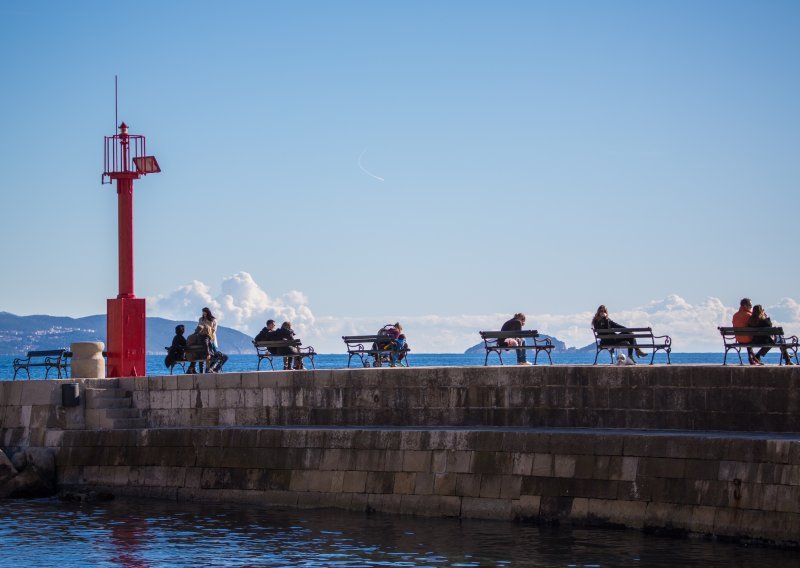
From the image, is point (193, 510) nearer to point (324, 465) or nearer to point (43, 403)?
point (324, 465)

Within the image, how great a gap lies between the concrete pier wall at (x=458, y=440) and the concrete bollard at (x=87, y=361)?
73 centimetres

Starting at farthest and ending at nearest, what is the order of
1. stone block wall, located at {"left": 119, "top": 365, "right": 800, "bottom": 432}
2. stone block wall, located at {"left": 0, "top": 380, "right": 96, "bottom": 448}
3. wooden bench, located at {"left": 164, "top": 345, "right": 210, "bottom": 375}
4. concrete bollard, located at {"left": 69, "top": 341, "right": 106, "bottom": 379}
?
wooden bench, located at {"left": 164, "top": 345, "right": 210, "bottom": 375}, concrete bollard, located at {"left": 69, "top": 341, "right": 106, "bottom": 379}, stone block wall, located at {"left": 0, "top": 380, "right": 96, "bottom": 448}, stone block wall, located at {"left": 119, "top": 365, "right": 800, "bottom": 432}

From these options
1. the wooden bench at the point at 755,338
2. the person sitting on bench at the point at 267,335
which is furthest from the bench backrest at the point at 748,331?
the person sitting on bench at the point at 267,335

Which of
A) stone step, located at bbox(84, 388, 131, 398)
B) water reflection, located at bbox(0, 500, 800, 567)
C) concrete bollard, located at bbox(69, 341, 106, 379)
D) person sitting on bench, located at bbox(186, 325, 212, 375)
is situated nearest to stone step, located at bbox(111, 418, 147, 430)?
stone step, located at bbox(84, 388, 131, 398)

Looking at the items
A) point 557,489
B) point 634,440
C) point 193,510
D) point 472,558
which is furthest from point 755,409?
point 193,510

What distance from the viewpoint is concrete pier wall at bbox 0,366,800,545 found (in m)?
14.8

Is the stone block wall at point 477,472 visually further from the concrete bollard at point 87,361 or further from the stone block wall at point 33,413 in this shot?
the concrete bollard at point 87,361

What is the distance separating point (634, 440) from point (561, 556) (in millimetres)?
1884

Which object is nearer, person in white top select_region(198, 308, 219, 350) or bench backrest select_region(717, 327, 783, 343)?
bench backrest select_region(717, 327, 783, 343)

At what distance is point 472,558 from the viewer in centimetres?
1446

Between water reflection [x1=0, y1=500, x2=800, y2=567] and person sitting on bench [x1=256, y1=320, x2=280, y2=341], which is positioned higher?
person sitting on bench [x1=256, y1=320, x2=280, y2=341]

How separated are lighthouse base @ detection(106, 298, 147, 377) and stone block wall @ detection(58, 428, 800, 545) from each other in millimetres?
2359

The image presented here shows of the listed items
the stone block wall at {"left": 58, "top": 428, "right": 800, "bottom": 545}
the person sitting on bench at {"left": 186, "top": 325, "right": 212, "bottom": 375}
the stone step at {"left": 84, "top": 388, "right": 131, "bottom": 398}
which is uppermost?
the person sitting on bench at {"left": 186, "top": 325, "right": 212, "bottom": 375}

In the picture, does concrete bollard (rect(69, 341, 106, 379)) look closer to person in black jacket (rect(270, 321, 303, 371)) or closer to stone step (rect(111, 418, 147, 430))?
stone step (rect(111, 418, 147, 430))
